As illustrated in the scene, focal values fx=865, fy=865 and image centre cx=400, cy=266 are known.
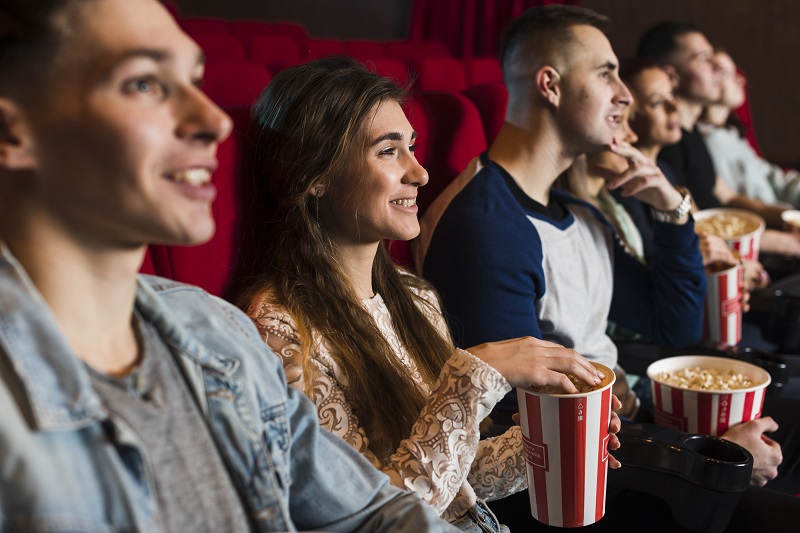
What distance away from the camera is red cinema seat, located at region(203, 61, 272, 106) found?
1.97 m

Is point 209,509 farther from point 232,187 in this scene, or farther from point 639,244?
point 639,244

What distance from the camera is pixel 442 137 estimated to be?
1739mm

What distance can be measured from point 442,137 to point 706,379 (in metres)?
0.68

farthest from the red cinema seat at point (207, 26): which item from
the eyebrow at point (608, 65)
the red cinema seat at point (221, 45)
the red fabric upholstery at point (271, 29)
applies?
the eyebrow at point (608, 65)

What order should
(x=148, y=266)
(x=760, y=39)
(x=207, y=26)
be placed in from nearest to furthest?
(x=148, y=266) < (x=207, y=26) < (x=760, y=39)

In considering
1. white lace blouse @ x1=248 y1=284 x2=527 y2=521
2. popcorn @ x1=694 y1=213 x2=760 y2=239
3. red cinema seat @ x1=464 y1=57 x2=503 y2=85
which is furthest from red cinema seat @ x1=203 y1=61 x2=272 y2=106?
red cinema seat @ x1=464 y1=57 x2=503 y2=85

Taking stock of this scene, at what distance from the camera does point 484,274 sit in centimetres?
150

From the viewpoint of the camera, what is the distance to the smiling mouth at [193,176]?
2.32ft

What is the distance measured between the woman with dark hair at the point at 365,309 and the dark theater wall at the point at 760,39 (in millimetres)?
4461

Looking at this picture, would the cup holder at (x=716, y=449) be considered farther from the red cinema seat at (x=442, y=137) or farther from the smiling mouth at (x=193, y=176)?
the smiling mouth at (x=193, y=176)

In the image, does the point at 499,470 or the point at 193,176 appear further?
the point at 499,470

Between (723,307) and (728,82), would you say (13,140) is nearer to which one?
(723,307)

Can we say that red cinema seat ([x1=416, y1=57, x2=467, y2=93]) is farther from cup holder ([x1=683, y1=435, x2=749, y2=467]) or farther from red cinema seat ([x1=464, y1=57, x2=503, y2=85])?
cup holder ([x1=683, y1=435, x2=749, y2=467])

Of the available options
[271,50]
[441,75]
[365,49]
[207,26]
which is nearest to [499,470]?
[441,75]
